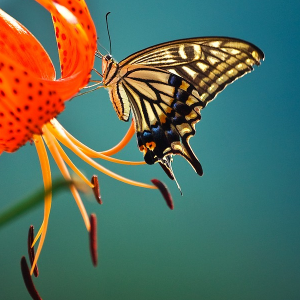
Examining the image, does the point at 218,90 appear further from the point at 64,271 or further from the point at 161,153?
the point at 64,271

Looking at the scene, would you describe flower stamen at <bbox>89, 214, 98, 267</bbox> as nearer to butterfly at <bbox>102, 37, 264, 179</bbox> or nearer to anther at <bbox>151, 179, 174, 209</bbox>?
anther at <bbox>151, 179, 174, 209</bbox>

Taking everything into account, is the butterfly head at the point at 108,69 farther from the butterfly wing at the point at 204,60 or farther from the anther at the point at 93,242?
the anther at the point at 93,242

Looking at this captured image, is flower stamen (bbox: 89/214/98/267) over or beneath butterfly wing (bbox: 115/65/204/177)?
beneath

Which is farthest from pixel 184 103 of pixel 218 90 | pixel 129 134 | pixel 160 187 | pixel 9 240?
pixel 9 240

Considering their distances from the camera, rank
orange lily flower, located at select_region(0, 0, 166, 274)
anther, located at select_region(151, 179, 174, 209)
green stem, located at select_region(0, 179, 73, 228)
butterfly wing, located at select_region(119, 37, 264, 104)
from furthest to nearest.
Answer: butterfly wing, located at select_region(119, 37, 264, 104), anther, located at select_region(151, 179, 174, 209), orange lily flower, located at select_region(0, 0, 166, 274), green stem, located at select_region(0, 179, 73, 228)

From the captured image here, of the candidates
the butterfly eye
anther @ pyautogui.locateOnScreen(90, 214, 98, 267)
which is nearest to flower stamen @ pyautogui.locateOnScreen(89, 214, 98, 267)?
anther @ pyautogui.locateOnScreen(90, 214, 98, 267)

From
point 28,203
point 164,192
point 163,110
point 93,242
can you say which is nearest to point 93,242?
point 93,242

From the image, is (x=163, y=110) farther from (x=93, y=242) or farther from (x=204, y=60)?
(x=93, y=242)

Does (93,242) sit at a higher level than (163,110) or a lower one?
lower
